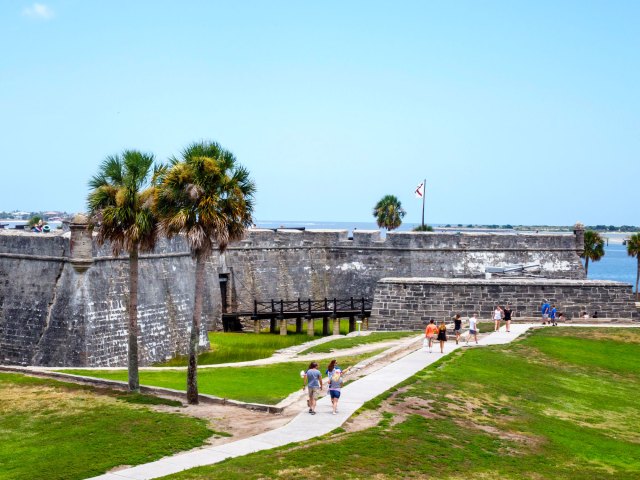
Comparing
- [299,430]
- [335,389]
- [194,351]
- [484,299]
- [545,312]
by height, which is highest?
[484,299]

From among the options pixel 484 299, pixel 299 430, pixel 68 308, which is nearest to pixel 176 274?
pixel 68 308

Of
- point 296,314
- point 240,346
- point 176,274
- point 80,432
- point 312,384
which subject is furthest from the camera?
point 296,314

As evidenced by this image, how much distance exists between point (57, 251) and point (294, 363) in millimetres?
9025

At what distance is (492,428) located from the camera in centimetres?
1872

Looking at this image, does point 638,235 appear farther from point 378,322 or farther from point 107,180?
point 107,180

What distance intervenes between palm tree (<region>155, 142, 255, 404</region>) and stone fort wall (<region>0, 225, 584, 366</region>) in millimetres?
9812

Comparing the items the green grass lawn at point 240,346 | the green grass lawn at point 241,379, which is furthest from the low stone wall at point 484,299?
the green grass lawn at point 241,379

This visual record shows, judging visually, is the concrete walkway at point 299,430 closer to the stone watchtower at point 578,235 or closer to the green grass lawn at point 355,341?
the green grass lawn at point 355,341

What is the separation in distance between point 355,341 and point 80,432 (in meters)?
15.7

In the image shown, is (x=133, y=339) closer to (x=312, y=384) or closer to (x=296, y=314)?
(x=312, y=384)

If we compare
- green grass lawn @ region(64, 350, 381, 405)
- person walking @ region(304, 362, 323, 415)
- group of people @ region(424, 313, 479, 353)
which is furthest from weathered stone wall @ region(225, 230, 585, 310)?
person walking @ region(304, 362, 323, 415)

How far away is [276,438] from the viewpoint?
1627 centimetres

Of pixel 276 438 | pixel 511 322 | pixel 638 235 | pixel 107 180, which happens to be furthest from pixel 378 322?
pixel 638 235

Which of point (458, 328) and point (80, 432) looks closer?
point (80, 432)
